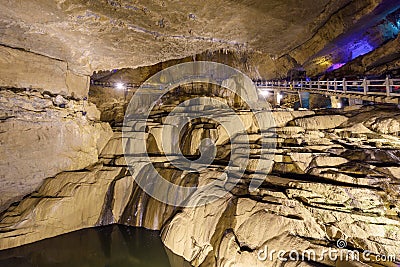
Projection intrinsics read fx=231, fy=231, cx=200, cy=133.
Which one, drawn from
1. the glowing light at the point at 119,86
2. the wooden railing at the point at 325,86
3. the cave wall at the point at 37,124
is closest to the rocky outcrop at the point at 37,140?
the cave wall at the point at 37,124

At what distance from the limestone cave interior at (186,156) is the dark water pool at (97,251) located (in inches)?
1.9

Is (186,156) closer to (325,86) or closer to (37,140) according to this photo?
(37,140)

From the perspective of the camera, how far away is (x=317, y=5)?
24.7 feet

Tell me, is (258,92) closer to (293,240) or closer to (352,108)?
(352,108)

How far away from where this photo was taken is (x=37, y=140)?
805 cm

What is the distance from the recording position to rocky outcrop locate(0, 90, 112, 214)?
747 centimetres

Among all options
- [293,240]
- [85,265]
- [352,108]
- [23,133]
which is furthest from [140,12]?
[352,108]

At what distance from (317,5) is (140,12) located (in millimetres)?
5648

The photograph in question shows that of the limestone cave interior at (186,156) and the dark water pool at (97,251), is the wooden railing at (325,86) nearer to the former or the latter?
the limestone cave interior at (186,156)

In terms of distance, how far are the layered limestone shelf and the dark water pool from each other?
339 mm

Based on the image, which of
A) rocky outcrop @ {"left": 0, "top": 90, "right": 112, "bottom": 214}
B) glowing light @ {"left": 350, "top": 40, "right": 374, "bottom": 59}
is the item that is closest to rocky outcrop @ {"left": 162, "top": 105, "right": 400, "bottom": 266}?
rocky outcrop @ {"left": 0, "top": 90, "right": 112, "bottom": 214}

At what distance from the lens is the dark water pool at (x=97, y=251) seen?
6387mm

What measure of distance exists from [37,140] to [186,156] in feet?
18.2

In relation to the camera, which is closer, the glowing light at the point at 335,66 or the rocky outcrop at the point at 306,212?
the rocky outcrop at the point at 306,212
